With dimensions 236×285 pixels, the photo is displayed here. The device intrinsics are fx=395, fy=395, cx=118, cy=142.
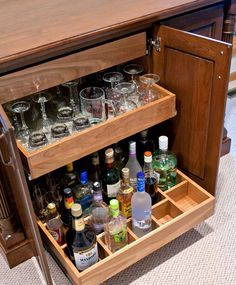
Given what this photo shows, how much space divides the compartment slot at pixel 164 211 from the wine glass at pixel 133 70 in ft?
1.50

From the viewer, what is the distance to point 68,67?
1.22 meters

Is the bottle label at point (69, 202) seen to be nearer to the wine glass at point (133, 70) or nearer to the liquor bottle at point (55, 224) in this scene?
the liquor bottle at point (55, 224)

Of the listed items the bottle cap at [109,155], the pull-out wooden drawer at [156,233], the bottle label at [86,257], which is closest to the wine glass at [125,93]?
the bottle cap at [109,155]

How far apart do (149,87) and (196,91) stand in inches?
7.2

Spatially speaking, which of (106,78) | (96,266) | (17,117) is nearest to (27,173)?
(17,117)

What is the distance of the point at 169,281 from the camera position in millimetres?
1396

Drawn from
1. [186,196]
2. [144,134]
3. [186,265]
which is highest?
[144,134]

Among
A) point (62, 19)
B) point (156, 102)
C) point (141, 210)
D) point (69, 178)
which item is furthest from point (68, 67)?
point (141, 210)

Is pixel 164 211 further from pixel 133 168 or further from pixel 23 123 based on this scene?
pixel 23 123

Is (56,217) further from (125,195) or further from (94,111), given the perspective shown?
(94,111)

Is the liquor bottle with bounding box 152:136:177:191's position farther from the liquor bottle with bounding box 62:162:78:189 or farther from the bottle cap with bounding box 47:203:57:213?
the bottle cap with bounding box 47:203:57:213

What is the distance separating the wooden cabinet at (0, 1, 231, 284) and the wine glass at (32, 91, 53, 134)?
13cm

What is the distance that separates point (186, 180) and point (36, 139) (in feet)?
2.01

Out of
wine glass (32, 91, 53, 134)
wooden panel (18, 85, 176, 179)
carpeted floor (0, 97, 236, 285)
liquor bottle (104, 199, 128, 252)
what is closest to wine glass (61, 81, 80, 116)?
wine glass (32, 91, 53, 134)
